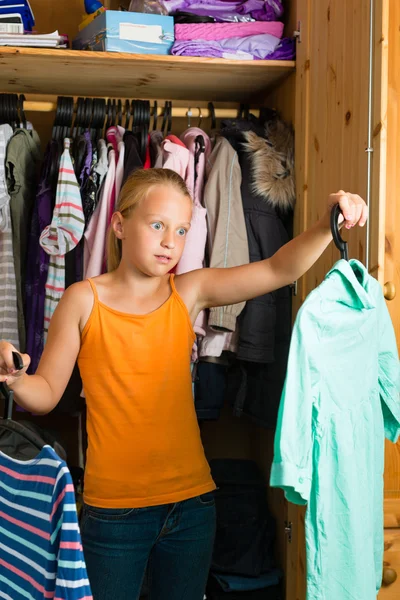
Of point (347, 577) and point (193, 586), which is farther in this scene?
point (193, 586)

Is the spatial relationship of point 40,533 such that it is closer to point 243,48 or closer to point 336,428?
point 336,428

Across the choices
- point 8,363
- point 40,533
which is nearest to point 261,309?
point 8,363

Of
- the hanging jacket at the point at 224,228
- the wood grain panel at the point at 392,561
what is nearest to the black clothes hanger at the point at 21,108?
the hanging jacket at the point at 224,228

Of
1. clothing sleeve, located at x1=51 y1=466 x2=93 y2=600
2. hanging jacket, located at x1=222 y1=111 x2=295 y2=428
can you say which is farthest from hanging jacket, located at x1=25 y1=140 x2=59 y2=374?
clothing sleeve, located at x1=51 y1=466 x2=93 y2=600

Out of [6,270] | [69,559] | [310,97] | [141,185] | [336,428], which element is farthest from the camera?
[6,270]

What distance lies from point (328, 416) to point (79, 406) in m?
1.29

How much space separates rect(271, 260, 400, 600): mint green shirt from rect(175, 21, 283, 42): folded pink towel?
4.41 ft

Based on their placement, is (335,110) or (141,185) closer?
(141,185)

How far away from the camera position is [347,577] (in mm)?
1321

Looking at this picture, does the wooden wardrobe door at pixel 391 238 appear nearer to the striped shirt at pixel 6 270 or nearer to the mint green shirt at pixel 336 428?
the mint green shirt at pixel 336 428

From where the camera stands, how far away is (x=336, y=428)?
130cm

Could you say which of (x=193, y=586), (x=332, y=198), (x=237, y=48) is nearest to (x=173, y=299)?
(x=332, y=198)

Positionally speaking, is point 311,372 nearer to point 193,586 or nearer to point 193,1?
point 193,586

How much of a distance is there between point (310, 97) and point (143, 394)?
1.16 m
